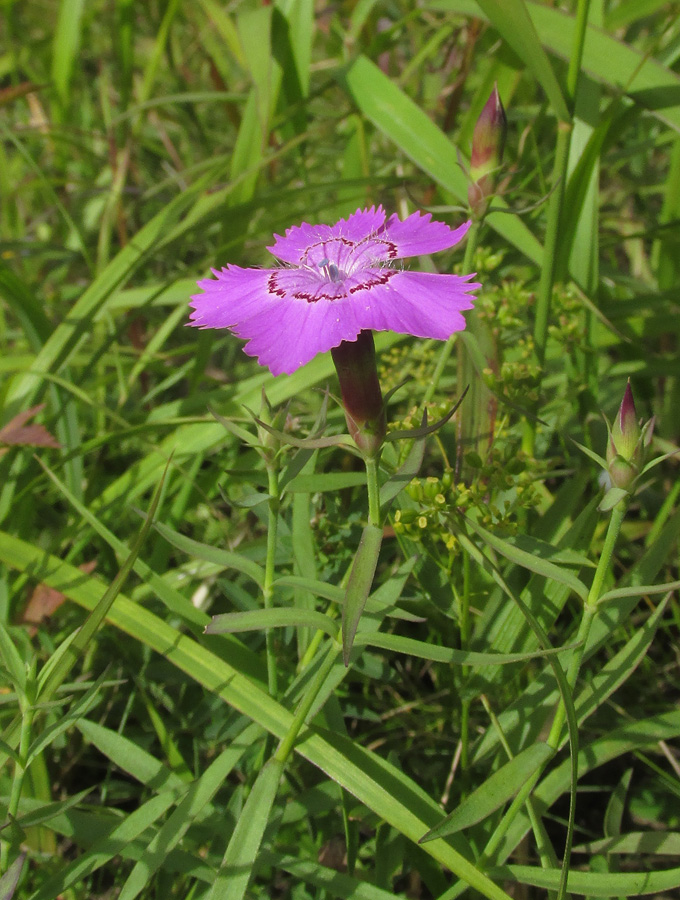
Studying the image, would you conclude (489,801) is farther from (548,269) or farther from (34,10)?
(34,10)

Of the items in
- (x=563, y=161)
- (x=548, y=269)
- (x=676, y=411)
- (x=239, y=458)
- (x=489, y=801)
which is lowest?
(x=489, y=801)

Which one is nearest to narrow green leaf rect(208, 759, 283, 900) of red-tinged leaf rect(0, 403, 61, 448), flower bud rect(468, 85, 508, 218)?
red-tinged leaf rect(0, 403, 61, 448)

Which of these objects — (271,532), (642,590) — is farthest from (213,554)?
(642,590)

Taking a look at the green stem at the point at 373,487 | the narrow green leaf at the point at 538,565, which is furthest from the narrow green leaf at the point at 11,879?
the narrow green leaf at the point at 538,565

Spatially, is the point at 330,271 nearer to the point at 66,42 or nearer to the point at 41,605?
the point at 41,605

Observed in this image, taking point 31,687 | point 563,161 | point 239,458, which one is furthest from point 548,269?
point 31,687

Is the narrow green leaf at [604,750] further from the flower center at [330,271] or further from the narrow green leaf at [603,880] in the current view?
the flower center at [330,271]

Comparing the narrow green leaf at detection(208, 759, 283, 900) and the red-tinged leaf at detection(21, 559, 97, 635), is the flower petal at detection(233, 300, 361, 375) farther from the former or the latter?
the red-tinged leaf at detection(21, 559, 97, 635)
